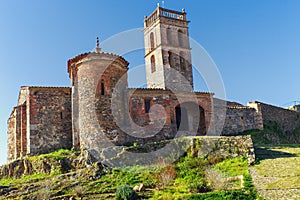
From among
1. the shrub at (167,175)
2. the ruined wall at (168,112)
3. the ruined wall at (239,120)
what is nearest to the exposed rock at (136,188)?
the shrub at (167,175)

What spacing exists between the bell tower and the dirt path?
17483mm

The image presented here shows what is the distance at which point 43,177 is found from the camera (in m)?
20.5

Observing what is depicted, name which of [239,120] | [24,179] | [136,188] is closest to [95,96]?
[24,179]

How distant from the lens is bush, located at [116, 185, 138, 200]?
635 inches

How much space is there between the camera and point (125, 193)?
16.2 m

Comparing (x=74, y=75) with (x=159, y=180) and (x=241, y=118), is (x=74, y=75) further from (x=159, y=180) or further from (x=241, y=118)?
(x=241, y=118)

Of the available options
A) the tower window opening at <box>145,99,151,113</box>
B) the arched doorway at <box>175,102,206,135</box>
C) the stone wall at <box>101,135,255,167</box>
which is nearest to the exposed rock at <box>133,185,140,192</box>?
the stone wall at <box>101,135,255,167</box>

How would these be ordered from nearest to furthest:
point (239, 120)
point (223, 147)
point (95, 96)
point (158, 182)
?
1. point (158, 182)
2. point (223, 147)
3. point (95, 96)
4. point (239, 120)

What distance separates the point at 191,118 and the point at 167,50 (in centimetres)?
1068

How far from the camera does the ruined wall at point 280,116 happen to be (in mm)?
35141

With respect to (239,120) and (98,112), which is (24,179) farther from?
(239,120)

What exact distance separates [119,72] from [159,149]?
678 centimetres

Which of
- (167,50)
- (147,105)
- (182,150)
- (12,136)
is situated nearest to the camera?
(182,150)

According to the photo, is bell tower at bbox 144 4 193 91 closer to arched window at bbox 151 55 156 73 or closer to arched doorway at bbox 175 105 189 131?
arched window at bbox 151 55 156 73
